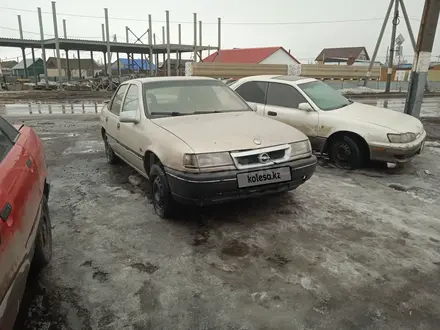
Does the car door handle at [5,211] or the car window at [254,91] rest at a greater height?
the car window at [254,91]

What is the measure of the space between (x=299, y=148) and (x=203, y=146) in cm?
110

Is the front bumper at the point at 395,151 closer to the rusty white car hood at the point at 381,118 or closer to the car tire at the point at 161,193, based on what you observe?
the rusty white car hood at the point at 381,118

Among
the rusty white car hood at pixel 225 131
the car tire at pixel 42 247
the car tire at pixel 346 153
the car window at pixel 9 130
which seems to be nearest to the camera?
the car tire at pixel 42 247

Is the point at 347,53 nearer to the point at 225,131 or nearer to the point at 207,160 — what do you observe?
the point at 225,131

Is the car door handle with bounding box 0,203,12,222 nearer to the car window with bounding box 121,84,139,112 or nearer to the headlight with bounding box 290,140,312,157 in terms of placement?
the headlight with bounding box 290,140,312,157

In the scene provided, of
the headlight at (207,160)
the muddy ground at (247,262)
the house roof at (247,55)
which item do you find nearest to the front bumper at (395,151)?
the muddy ground at (247,262)

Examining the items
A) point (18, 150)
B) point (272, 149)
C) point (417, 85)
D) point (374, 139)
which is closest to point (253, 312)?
point (272, 149)

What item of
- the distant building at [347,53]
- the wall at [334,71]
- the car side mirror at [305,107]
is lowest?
the car side mirror at [305,107]

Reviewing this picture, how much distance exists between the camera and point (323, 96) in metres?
6.19

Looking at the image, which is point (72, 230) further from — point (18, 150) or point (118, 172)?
point (118, 172)

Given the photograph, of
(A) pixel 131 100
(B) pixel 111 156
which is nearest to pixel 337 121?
(A) pixel 131 100

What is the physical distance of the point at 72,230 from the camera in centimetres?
360

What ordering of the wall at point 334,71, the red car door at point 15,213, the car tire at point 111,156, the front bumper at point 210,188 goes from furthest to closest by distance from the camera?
the wall at point 334,71 → the car tire at point 111,156 → the front bumper at point 210,188 → the red car door at point 15,213

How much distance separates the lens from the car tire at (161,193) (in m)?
3.63
